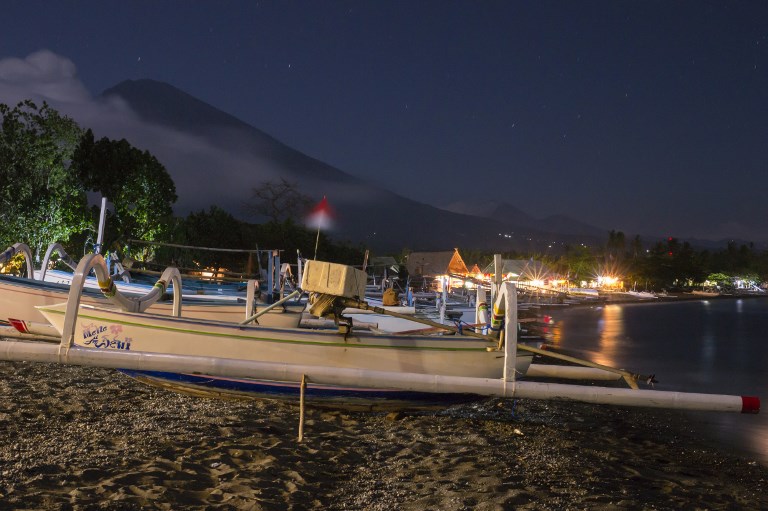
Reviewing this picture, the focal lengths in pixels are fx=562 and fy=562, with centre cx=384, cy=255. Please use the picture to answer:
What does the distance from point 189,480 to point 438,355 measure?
11.9ft

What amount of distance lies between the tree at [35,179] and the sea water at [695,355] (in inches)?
896

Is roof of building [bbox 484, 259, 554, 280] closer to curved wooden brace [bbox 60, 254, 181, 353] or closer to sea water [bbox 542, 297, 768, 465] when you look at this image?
sea water [bbox 542, 297, 768, 465]

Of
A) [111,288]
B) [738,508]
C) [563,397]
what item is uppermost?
[111,288]

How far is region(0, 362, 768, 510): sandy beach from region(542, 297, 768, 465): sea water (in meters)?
1.36

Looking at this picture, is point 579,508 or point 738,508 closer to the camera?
point 579,508

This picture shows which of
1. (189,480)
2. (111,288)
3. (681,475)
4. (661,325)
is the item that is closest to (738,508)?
(681,475)

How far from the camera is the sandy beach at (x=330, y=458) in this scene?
567cm

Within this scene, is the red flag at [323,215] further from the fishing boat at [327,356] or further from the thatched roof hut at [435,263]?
the thatched roof hut at [435,263]

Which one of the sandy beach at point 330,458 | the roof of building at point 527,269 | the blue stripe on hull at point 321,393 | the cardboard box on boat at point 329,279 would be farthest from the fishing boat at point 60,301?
the roof of building at point 527,269

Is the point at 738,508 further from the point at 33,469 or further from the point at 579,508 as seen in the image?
the point at 33,469

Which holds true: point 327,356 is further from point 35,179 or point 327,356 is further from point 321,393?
point 35,179

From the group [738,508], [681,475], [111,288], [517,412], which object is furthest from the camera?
[517,412]

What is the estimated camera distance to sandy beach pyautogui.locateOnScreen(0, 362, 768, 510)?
5.67 meters

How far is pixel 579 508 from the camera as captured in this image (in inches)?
223
